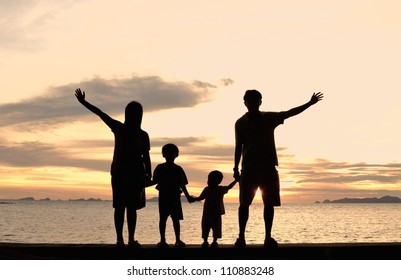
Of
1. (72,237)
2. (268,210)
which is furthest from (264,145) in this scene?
(72,237)

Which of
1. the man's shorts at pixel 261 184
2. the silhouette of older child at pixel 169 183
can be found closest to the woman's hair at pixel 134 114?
the silhouette of older child at pixel 169 183

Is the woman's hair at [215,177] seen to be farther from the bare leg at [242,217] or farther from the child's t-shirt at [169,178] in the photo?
the bare leg at [242,217]

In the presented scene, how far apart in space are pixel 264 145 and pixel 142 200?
2275 millimetres

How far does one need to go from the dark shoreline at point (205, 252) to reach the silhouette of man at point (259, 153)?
0.22m

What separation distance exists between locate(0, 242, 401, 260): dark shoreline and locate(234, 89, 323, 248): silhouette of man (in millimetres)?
222

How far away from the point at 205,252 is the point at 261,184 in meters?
1.50

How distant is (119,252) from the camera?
32.8ft

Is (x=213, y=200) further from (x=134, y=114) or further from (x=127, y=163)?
(x=134, y=114)

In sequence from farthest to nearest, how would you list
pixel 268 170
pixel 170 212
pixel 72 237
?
1. pixel 72 237
2. pixel 170 212
3. pixel 268 170

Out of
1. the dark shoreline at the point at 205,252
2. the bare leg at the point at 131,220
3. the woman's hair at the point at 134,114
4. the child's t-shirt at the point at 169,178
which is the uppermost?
the woman's hair at the point at 134,114

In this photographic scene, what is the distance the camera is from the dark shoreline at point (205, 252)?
9.97m

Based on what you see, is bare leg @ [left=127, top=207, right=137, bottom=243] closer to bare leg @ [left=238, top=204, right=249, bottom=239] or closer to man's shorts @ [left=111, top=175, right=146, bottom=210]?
man's shorts @ [left=111, top=175, right=146, bottom=210]

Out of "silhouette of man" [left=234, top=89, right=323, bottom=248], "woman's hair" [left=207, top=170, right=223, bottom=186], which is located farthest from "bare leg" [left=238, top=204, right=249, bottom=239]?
"woman's hair" [left=207, top=170, right=223, bottom=186]

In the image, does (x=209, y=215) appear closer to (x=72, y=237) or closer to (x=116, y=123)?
(x=116, y=123)
